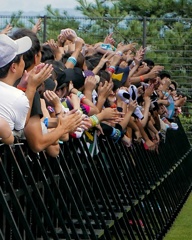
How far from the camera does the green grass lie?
13805 millimetres

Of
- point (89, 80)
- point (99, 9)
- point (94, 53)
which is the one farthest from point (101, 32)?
point (89, 80)

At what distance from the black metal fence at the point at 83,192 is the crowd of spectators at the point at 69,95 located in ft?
0.58

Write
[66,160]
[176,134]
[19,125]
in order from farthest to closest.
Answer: [176,134]
[66,160]
[19,125]

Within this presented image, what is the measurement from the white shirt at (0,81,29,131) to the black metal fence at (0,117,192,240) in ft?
0.68

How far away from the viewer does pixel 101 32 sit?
28031 millimetres

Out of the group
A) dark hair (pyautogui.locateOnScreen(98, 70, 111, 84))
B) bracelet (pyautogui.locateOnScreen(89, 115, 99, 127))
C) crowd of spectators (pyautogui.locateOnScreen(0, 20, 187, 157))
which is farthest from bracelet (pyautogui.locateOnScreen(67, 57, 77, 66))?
bracelet (pyautogui.locateOnScreen(89, 115, 99, 127))

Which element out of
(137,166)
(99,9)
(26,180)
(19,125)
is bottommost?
(99,9)

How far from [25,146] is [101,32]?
20.4m

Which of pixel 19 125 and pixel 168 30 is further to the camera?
pixel 168 30

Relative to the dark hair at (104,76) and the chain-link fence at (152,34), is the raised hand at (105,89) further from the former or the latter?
the chain-link fence at (152,34)

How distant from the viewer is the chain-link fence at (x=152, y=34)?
27.5 metres

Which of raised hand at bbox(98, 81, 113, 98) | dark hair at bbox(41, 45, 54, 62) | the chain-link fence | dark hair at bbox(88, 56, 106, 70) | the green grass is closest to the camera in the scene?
raised hand at bbox(98, 81, 113, 98)

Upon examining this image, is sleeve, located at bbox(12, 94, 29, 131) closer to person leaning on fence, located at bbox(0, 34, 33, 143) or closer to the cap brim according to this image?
person leaning on fence, located at bbox(0, 34, 33, 143)

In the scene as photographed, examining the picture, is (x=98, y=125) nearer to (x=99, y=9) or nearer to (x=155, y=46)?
(x=155, y=46)
